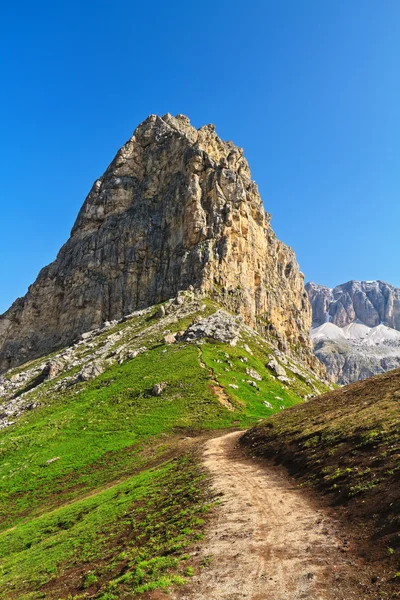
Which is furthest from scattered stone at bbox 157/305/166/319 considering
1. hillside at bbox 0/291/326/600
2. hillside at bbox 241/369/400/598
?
hillside at bbox 241/369/400/598

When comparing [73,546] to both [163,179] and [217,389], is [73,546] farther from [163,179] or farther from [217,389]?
[163,179]

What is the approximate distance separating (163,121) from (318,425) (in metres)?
181

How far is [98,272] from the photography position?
153 metres

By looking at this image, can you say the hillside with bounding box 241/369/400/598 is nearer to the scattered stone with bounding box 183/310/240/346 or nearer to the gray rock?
the scattered stone with bounding box 183/310/240/346

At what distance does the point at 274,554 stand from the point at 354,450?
1175 centimetres

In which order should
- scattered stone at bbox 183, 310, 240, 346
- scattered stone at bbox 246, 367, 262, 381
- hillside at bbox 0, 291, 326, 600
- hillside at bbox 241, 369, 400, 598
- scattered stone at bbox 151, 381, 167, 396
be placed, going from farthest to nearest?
scattered stone at bbox 183, 310, 240, 346 < scattered stone at bbox 246, 367, 262, 381 < scattered stone at bbox 151, 381, 167, 396 < hillside at bbox 0, 291, 326, 600 < hillside at bbox 241, 369, 400, 598

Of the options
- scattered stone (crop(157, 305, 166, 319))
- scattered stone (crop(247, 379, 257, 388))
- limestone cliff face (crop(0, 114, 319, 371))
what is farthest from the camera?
limestone cliff face (crop(0, 114, 319, 371))

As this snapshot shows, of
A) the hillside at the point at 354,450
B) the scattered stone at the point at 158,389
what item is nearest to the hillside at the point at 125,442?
the scattered stone at the point at 158,389

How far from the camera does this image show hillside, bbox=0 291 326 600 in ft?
67.0

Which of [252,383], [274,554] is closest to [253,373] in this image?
[252,383]

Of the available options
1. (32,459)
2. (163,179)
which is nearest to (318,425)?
(32,459)

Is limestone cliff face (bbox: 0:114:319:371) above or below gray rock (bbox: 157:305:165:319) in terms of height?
above

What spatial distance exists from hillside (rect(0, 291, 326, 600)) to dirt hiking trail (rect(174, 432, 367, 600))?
4.93 feet

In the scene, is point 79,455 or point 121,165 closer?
point 79,455
